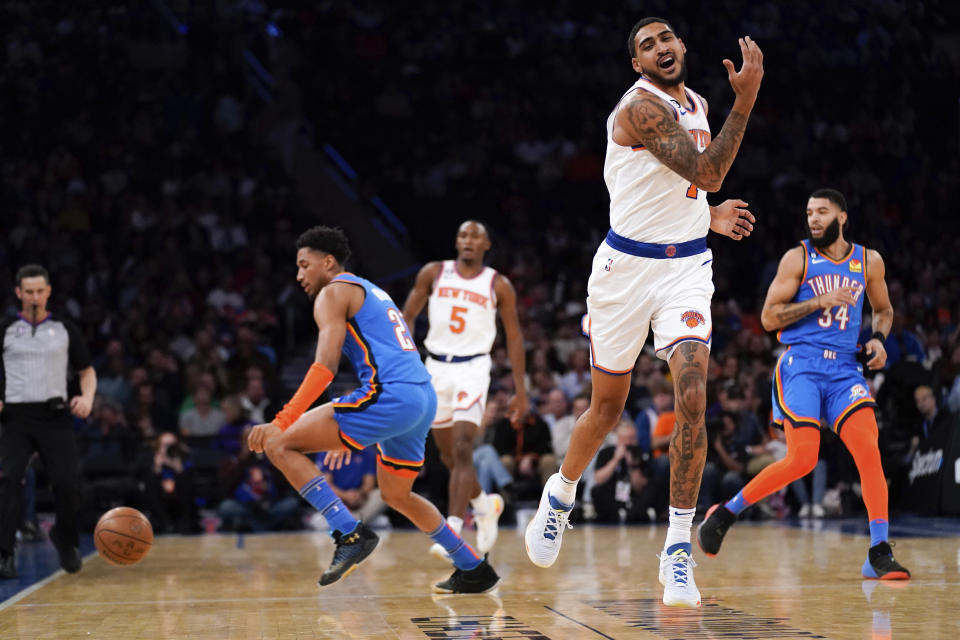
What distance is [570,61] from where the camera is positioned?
2138 cm

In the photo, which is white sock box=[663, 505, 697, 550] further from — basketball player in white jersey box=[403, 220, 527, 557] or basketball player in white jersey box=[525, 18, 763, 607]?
basketball player in white jersey box=[403, 220, 527, 557]

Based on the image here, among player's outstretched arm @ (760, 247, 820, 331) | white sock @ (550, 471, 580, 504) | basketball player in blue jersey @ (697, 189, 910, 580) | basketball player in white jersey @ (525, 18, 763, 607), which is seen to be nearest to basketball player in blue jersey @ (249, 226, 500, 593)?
white sock @ (550, 471, 580, 504)

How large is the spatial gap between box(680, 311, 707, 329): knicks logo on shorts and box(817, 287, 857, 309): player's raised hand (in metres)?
1.61

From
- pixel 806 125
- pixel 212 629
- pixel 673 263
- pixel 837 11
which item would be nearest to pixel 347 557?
pixel 212 629

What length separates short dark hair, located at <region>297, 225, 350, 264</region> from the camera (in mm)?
6285

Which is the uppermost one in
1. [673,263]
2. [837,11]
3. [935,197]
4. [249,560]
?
[837,11]

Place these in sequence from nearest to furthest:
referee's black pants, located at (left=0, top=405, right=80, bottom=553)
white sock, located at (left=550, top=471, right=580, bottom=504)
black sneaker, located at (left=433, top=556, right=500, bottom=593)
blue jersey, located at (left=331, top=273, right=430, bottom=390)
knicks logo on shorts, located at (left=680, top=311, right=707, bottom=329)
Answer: knicks logo on shorts, located at (left=680, top=311, right=707, bottom=329) < white sock, located at (left=550, top=471, right=580, bottom=504) < blue jersey, located at (left=331, top=273, right=430, bottom=390) < black sneaker, located at (left=433, top=556, right=500, bottom=593) < referee's black pants, located at (left=0, top=405, right=80, bottom=553)

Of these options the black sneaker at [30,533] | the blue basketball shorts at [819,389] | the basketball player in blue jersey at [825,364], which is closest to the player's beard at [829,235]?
the basketball player in blue jersey at [825,364]

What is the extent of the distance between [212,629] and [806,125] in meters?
17.0

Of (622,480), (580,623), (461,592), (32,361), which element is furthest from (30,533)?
(580,623)

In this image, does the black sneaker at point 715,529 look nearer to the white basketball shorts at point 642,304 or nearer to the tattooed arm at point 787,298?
the tattooed arm at point 787,298

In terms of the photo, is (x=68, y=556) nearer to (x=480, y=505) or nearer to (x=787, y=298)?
(x=480, y=505)

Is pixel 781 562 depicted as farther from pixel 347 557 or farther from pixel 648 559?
pixel 347 557

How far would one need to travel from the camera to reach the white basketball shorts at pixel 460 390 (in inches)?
339
